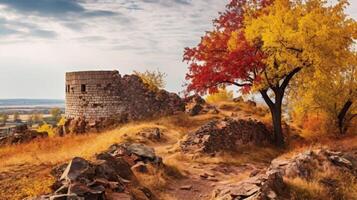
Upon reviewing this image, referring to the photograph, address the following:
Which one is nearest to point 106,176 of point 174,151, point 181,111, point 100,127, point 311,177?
point 311,177

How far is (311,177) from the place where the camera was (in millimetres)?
13469

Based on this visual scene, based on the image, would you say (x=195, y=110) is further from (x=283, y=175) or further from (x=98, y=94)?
(x=283, y=175)

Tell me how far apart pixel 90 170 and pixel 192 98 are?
86.3 ft

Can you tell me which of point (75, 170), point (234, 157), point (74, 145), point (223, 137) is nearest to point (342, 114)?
point (223, 137)

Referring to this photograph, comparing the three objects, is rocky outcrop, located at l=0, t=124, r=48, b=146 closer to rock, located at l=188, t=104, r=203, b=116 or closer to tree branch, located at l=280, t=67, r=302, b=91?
rock, located at l=188, t=104, r=203, b=116

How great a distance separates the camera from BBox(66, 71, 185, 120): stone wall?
3005 cm

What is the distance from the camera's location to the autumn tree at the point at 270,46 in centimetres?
2011

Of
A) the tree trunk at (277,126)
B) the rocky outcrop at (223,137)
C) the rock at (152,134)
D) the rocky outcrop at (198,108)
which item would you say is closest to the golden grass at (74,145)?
the rock at (152,134)

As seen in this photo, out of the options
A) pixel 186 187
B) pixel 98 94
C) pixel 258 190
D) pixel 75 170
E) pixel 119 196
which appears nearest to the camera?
pixel 119 196

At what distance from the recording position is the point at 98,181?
10875mm

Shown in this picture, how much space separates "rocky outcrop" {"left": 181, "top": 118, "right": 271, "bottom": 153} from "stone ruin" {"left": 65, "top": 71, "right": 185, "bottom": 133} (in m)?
9.75

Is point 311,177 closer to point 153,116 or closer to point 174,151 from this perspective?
point 174,151

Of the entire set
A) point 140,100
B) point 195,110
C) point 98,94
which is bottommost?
point 195,110

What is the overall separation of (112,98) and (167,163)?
14.6 m
